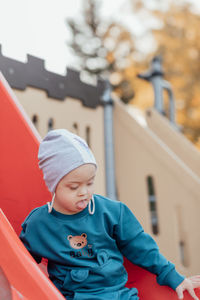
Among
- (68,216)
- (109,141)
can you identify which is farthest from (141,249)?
(109,141)

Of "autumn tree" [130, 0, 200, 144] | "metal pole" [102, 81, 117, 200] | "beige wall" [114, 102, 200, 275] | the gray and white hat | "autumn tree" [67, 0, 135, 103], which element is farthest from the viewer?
"autumn tree" [67, 0, 135, 103]

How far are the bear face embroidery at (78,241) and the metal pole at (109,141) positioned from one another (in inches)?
61.9

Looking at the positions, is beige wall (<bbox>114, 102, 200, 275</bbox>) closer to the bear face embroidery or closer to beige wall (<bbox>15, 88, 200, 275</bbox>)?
beige wall (<bbox>15, 88, 200, 275</bbox>)

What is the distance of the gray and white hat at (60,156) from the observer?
100cm

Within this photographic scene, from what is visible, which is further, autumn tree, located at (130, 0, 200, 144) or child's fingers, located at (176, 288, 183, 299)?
autumn tree, located at (130, 0, 200, 144)

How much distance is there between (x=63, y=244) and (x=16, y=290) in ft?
0.62

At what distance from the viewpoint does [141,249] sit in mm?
1111

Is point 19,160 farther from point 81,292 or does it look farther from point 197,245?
point 197,245

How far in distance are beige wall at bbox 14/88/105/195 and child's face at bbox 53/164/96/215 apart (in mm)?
1197

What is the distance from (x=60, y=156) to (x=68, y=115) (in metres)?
1.48

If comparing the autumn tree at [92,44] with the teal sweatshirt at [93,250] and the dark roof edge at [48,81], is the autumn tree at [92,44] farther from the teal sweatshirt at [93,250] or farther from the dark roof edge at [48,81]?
the teal sweatshirt at [93,250]

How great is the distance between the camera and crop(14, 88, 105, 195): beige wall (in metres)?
2.21

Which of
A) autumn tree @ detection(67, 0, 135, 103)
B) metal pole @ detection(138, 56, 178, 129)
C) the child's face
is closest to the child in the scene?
the child's face

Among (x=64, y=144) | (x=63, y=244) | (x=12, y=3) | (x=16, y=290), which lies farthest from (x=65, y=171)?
(x=12, y=3)
